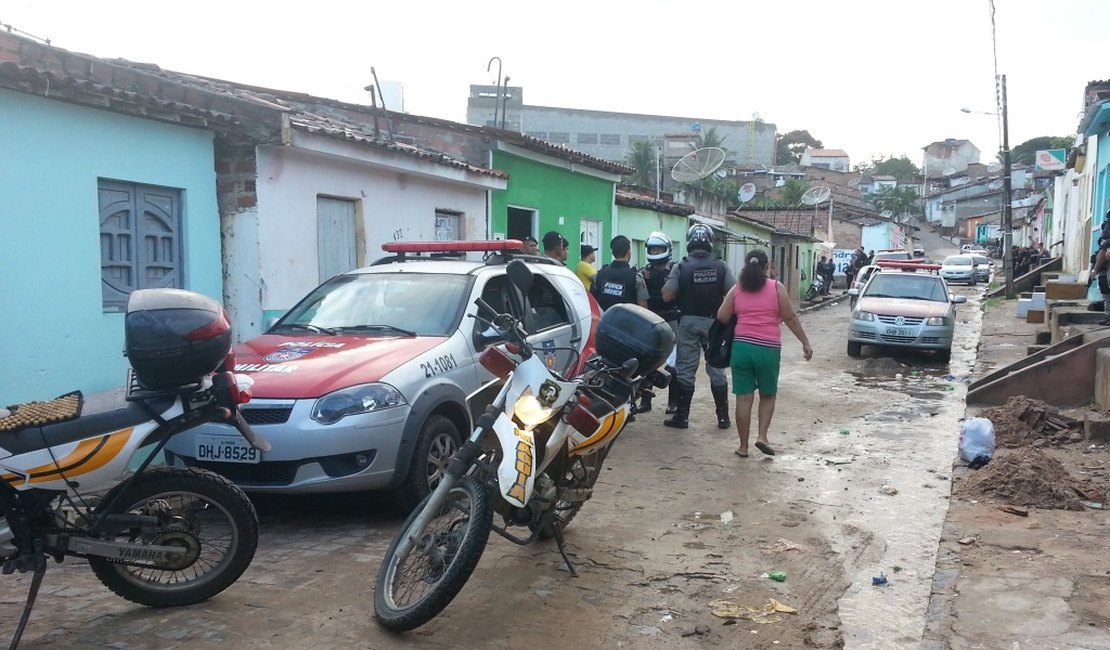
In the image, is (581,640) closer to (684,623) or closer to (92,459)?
(684,623)

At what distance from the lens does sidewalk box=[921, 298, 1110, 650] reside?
12.9 feet

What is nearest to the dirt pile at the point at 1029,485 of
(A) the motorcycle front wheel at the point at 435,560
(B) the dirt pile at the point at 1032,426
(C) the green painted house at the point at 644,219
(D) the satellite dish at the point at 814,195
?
(B) the dirt pile at the point at 1032,426

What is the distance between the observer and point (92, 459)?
142 inches

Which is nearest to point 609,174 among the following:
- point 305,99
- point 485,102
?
point 305,99

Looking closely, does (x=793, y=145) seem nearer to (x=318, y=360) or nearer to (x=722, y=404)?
(x=722, y=404)

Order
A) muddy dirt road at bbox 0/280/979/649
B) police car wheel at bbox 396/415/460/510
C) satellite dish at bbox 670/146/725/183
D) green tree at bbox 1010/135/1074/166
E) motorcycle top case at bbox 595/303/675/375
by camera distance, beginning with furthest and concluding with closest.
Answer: green tree at bbox 1010/135/1074/166 → satellite dish at bbox 670/146/725/183 → police car wheel at bbox 396/415/460/510 → motorcycle top case at bbox 595/303/675/375 → muddy dirt road at bbox 0/280/979/649

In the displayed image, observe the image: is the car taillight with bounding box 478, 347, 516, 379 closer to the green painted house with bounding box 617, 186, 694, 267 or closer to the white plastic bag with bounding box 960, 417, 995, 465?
the white plastic bag with bounding box 960, 417, 995, 465

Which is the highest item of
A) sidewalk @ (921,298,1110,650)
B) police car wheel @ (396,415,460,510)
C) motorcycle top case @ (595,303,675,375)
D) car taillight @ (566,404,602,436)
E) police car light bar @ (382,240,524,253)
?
police car light bar @ (382,240,524,253)

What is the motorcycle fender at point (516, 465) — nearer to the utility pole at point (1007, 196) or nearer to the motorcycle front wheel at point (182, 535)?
the motorcycle front wheel at point (182, 535)

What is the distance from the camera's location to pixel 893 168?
360ft

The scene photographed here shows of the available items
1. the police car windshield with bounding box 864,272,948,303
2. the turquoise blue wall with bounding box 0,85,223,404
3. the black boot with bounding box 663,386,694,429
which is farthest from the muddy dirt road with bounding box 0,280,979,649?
the police car windshield with bounding box 864,272,948,303

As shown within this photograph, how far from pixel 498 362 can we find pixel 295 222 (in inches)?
229

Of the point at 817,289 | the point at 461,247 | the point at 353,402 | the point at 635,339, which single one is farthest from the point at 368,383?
the point at 817,289

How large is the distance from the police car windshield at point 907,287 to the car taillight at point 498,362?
12621 mm
